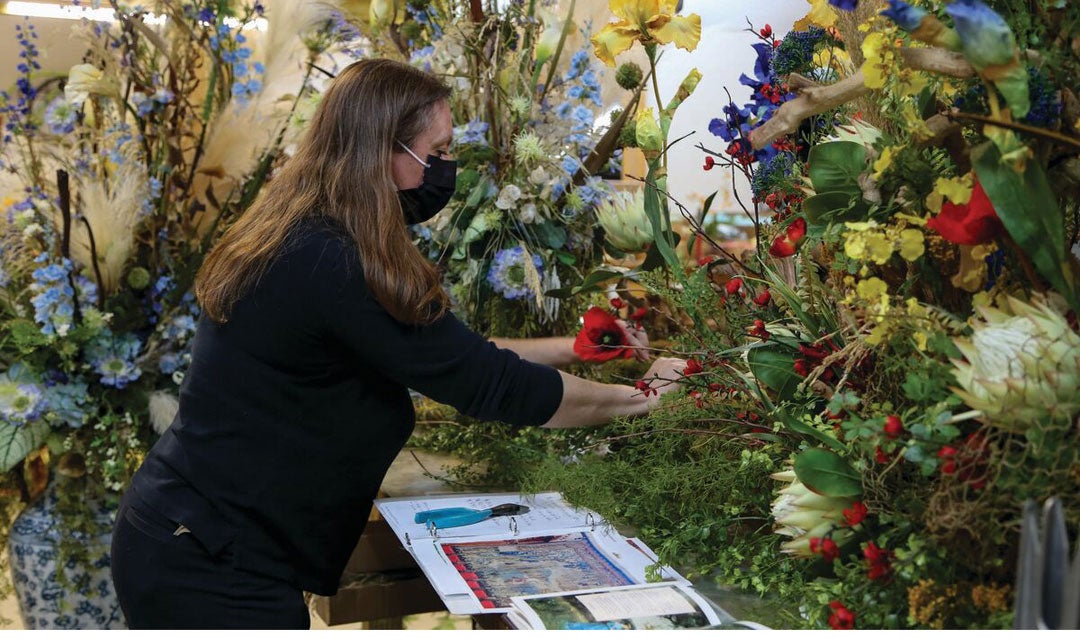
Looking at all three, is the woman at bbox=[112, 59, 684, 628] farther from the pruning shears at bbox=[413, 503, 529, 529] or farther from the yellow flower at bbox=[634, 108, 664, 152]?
the yellow flower at bbox=[634, 108, 664, 152]

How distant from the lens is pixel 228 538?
1.22 meters

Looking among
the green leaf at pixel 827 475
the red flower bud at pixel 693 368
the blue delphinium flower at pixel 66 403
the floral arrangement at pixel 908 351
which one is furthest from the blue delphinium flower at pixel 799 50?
the blue delphinium flower at pixel 66 403

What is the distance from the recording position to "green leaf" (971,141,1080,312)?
759 mm

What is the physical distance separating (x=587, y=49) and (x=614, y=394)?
0.64 meters

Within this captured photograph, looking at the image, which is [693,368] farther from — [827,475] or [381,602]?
[381,602]

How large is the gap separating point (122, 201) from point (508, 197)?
2.08ft

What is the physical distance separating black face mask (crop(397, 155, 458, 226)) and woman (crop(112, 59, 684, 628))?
0.03 meters

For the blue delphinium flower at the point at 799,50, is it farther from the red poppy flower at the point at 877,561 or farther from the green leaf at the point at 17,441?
the green leaf at the point at 17,441

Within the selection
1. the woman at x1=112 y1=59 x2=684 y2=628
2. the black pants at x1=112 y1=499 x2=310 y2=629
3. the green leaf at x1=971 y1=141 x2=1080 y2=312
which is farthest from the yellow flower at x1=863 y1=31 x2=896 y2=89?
the black pants at x1=112 y1=499 x2=310 y2=629

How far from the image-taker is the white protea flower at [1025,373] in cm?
72

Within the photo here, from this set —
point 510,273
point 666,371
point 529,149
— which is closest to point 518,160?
point 529,149

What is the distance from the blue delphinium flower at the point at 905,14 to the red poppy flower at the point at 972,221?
0.49 feet

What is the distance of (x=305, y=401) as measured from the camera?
3.98 ft
